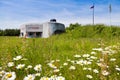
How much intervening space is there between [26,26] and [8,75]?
3742 centimetres

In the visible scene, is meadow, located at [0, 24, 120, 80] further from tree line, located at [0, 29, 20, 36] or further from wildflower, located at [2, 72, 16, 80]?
tree line, located at [0, 29, 20, 36]

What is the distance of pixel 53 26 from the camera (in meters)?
37.4

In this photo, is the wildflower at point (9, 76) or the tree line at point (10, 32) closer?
the wildflower at point (9, 76)

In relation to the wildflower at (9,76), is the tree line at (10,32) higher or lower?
lower

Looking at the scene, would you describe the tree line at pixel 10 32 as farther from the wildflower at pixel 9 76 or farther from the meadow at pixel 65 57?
the wildflower at pixel 9 76

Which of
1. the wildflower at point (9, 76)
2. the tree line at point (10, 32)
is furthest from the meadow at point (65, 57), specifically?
the tree line at point (10, 32)

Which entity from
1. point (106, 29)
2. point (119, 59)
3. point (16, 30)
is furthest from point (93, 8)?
point (119, 59)

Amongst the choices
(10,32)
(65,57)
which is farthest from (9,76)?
(10,32)

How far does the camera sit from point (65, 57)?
23.2ft

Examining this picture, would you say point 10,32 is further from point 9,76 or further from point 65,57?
point 9,76

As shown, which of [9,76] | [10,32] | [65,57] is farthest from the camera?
[10,32]

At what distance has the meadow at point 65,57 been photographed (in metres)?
3.66

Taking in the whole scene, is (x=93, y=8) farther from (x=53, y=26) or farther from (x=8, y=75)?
(x=8, y=75)

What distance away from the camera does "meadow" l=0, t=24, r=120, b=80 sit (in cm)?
366
